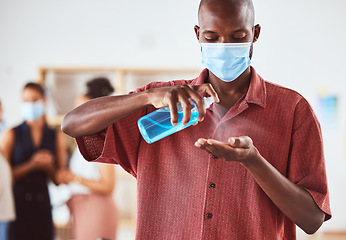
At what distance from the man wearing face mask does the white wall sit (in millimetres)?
3749

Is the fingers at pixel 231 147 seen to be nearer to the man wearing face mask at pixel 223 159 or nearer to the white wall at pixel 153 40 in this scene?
the man wearing face mask at pixel 223 159

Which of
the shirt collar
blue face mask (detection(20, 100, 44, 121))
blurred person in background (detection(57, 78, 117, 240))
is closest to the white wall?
blue face mask (detection(20, 100, 44, 121))

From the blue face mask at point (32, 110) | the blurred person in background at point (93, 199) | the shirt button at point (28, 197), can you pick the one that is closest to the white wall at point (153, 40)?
the blue face mask at point (32, 110)

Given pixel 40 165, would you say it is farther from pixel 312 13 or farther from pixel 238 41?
pixel 312 13

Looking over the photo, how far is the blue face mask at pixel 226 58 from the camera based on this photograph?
1.10m

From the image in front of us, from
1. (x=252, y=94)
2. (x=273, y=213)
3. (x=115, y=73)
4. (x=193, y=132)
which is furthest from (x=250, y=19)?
(x=115, y=73)

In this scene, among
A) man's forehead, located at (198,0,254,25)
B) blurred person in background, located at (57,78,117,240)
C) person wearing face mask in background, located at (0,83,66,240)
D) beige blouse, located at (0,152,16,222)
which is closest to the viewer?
man's forehead, located at (198,0,254,25)

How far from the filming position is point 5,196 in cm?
294

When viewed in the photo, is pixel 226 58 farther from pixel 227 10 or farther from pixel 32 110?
pixel 32 110

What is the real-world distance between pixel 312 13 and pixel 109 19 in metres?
2.26

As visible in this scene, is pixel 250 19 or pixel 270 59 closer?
pixel 250 19

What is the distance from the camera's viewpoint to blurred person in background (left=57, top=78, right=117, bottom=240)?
2.58m

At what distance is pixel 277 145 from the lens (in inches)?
44.7

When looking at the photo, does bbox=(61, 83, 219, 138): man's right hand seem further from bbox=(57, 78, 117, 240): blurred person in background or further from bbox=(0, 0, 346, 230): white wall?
bbox=(0, 0, 346, 230): white wall
